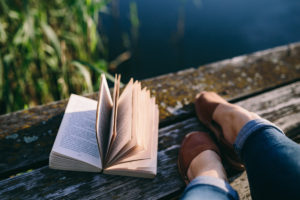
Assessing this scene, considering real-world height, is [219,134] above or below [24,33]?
below

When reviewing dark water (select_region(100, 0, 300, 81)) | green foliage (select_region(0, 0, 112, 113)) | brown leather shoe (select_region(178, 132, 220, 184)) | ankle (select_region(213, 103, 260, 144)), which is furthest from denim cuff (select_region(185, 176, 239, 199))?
dark water (select_region(100, 0, 300, 81))

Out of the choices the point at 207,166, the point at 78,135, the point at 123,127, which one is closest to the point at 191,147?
the point at 207,166

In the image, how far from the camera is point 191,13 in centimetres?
347

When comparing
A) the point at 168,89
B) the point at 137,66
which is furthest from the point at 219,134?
the point at 137,66

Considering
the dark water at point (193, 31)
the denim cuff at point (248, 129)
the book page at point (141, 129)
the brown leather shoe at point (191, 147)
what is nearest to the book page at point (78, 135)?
the book page at point (141, 129)

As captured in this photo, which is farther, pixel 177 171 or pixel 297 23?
pixel 297 23

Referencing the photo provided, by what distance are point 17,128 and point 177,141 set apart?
0.67m

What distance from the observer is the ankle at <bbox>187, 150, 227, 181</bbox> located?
754mm

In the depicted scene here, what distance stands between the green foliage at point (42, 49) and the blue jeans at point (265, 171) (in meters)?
0.79

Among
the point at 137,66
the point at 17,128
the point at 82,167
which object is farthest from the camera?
the point at 137,66

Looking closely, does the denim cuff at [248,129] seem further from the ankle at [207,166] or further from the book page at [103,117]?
the book page at [103,117]

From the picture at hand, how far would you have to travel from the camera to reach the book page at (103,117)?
2.11 ft

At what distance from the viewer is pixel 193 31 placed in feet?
10.5

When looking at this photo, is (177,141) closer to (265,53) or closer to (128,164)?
(128,164)
